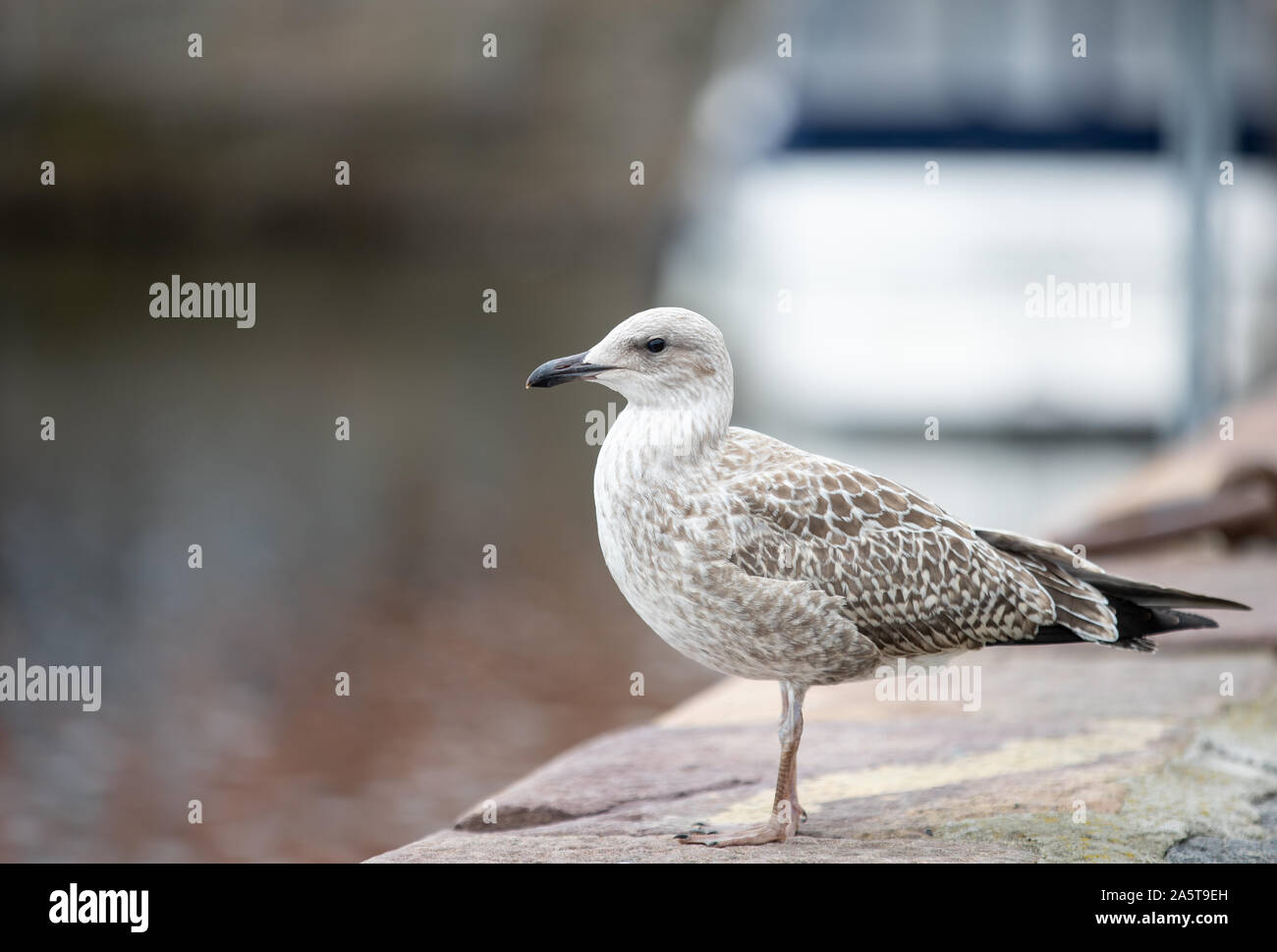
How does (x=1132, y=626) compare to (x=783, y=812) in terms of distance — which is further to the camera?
(x=1132, y=626)

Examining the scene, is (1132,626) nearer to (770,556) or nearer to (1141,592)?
(1141,592)

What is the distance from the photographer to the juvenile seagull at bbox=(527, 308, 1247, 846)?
313 centimetres

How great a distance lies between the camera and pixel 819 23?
2917cm

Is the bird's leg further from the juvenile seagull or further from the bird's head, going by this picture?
the bird's head

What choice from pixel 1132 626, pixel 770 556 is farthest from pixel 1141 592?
pixel 770 556

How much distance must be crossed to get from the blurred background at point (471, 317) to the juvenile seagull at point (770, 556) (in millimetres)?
3557

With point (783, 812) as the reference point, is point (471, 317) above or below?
above

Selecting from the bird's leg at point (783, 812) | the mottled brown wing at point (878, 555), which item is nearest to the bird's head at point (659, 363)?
the mottled brown wing at point (878, 555)

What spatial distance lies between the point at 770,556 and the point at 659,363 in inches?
17.8

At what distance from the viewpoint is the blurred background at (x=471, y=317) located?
26.8 feet

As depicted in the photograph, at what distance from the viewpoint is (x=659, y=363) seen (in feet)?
10.3

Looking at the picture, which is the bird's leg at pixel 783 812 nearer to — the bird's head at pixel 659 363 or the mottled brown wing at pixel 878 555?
the mottled brown wing at pixel 878 555

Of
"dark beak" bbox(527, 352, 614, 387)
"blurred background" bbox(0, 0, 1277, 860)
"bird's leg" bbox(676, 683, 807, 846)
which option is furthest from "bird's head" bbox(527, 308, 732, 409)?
"blurred background" bbox(0, 0, 1277, 860)

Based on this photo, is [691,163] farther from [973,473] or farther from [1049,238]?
[973,473]
